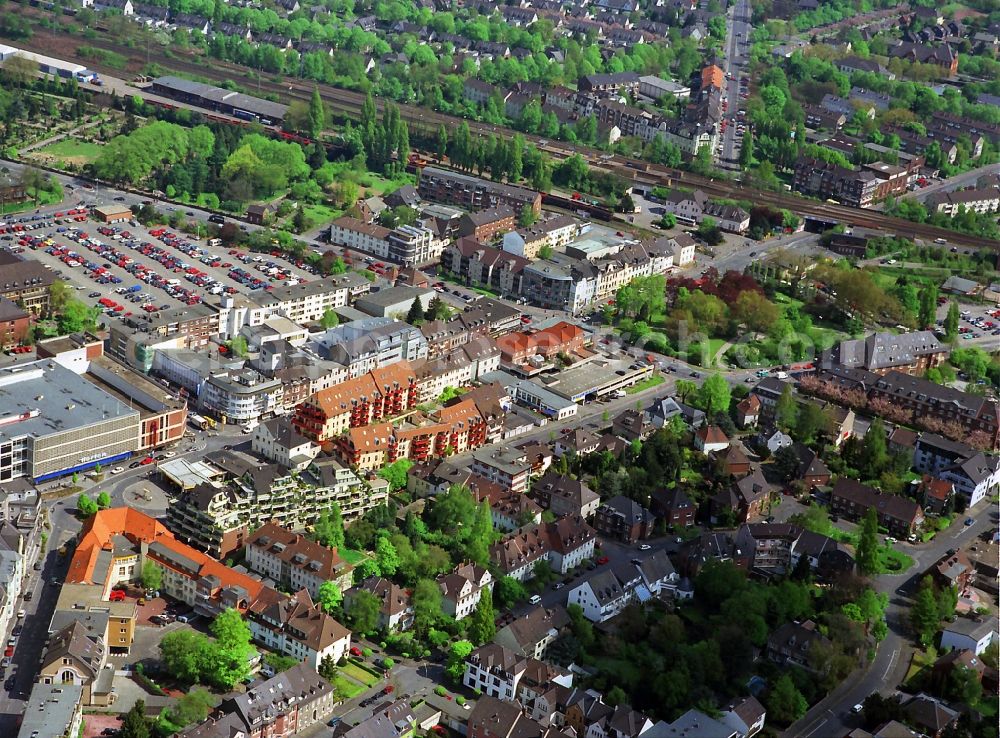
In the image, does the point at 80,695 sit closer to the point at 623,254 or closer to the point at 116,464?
the point at 116,464

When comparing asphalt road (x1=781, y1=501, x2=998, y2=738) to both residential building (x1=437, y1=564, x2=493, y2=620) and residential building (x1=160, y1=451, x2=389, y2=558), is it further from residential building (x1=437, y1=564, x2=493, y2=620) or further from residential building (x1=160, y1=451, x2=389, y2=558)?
residential building (x1=160, y1=451, x2=389, y2=558)

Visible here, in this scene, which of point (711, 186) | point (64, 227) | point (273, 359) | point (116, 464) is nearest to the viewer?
point (116, 464)

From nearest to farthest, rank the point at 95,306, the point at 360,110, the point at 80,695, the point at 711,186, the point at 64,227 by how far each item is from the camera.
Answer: the point at 80,695 < the point at 95,306 < the point at 64,227 < the point at 711,186 < the point at 360,110

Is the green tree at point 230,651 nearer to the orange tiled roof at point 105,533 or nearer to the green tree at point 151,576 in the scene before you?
the green tree at point 151,576

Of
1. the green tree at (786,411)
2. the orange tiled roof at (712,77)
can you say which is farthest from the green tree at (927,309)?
the orange tiled roof at (712,77)

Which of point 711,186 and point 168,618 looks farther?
point 711,186

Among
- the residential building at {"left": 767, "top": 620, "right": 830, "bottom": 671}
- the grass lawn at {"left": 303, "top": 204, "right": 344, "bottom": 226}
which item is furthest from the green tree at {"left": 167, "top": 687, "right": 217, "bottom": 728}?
the grass lawn at {"left": 303, "top": 204, "right": 344, "bottom": 226}

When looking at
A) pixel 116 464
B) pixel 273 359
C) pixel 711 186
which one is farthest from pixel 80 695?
pixel 711 186
